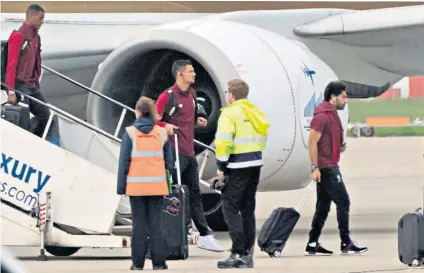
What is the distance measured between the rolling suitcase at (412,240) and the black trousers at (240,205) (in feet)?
3.54

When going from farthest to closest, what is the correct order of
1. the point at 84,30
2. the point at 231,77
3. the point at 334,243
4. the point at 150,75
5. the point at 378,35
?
1. the point at 84,30
2. the point at 378,35
3. the point at 150,75
4. the point at 334,243
5. the point at 231,77

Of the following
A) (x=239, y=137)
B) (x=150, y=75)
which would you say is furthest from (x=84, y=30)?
(x=239, y=137)

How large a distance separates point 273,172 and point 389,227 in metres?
2.69

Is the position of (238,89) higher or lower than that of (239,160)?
higher

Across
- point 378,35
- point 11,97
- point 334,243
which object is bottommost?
point 334,243

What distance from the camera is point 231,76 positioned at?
11688 millimetres

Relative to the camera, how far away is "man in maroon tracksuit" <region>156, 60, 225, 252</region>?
10578mm

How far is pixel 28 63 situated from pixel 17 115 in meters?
0.45

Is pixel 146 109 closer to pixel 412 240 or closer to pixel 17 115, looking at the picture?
pixel 17 115

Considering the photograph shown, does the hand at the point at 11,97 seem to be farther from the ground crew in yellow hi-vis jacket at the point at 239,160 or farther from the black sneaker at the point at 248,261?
the black sneaker at the point at 248,261

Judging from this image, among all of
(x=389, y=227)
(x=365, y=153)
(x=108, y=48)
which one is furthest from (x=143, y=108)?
(x=365, y=153)

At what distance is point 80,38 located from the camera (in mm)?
14297

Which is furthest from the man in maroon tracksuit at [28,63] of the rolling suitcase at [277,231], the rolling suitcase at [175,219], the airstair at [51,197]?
the rolling suitcase at [277,231]

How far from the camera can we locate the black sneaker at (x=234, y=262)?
9703mm
